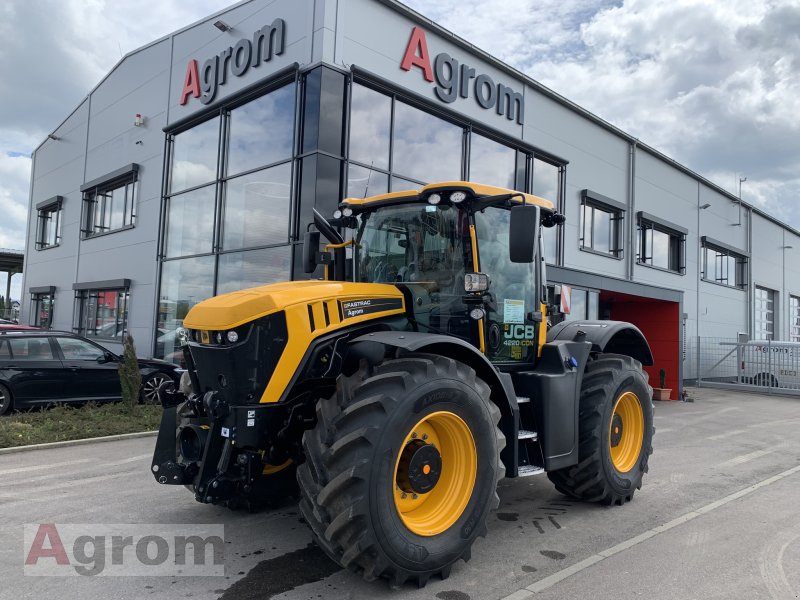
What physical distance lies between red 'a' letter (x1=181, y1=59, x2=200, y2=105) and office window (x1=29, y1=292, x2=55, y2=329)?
11.0 meters

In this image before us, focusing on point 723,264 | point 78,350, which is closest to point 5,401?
point 78,350

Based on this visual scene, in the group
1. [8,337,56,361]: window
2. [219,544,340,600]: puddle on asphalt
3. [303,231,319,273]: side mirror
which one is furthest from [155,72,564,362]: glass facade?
[219,544,340,600]: puddle on asphalt

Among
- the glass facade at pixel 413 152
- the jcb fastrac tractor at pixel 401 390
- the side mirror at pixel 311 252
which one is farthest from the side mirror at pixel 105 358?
the side mirror at pixel 311 252

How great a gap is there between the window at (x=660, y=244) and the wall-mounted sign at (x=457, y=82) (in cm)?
751

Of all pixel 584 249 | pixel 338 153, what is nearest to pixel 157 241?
pixel 338 153

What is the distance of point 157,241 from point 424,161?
7.36m

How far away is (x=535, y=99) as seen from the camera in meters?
15.2

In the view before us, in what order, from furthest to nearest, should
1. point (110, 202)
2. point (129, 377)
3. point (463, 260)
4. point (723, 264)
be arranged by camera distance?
point (723, 264) < point (110, 202) < point (129, 377) < point (463, 260)

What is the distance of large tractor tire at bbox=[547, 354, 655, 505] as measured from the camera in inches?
205

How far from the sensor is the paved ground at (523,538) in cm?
365

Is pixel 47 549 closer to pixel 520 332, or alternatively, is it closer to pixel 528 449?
pixel 528 449

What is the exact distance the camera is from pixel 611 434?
567 cm

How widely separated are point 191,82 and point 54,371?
7621 mm

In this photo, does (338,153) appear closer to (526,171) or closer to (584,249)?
(526,171)
